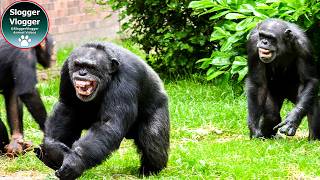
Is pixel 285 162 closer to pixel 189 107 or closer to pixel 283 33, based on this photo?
pixel 283 33

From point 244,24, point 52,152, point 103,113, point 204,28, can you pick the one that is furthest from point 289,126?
point 204,28

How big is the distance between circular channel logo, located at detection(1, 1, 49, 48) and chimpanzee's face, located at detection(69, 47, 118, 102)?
808 millimetres

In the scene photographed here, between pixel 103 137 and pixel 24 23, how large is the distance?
5.04 ft

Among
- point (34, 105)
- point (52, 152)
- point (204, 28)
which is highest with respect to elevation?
point (52, 152)

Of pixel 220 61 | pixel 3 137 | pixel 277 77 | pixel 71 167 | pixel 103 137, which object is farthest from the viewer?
pixel 220 61

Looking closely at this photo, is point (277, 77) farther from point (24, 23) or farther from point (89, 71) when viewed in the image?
point (24, 23)

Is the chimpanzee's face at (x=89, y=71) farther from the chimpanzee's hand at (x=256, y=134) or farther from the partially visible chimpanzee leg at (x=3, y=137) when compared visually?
the chimpanzee's hand at (x=256, y=134)

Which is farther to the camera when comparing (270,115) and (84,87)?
(270,115)

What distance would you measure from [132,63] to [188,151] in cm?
151

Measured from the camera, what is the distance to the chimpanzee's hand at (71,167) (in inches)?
253

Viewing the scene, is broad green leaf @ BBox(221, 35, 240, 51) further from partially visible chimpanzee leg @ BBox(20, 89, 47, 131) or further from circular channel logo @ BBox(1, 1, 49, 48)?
circular channel logo @ BBox(1, 1, 49, 48)

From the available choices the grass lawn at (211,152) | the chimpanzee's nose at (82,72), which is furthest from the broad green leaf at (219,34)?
the chimpanzee's nose at (82,72)

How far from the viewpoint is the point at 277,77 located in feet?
30.3

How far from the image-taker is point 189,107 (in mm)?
10844
